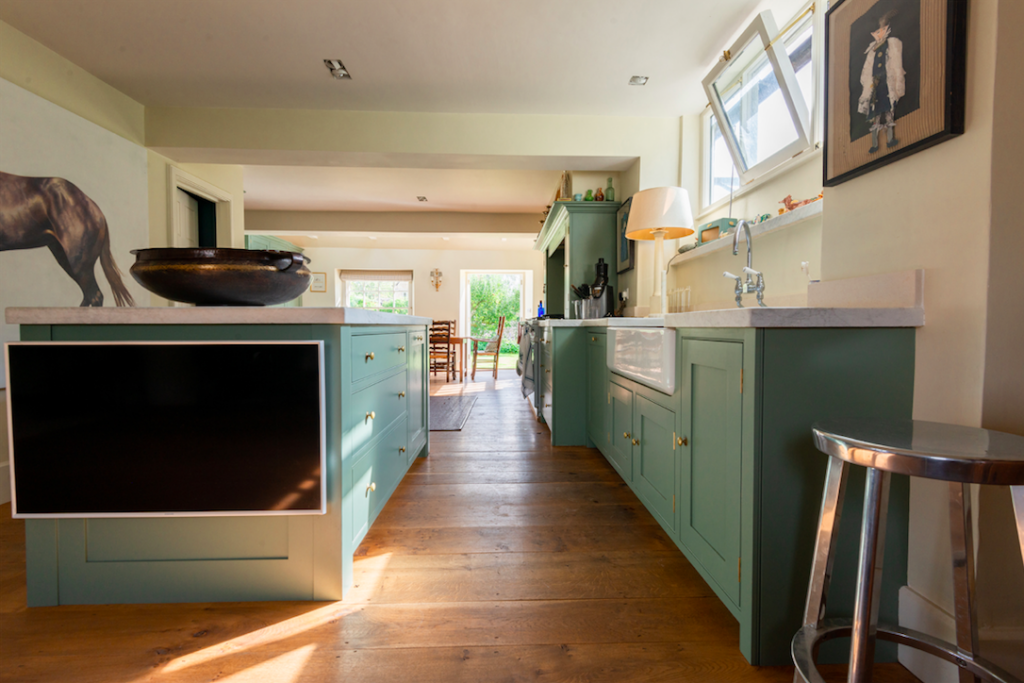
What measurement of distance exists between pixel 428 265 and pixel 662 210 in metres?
6.69

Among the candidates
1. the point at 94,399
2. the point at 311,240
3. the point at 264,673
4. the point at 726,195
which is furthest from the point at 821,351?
the point at 311,240

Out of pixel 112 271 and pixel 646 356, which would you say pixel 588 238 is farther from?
pixel 112 271

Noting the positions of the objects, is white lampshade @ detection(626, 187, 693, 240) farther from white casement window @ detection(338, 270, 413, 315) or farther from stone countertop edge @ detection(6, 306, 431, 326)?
white casement window @ detection(338, 270, 413, 315)

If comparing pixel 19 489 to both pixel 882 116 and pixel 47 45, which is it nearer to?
pixel 882 116

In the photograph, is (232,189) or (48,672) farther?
(232,189)

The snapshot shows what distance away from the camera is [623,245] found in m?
3.77

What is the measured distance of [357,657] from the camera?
1.15m

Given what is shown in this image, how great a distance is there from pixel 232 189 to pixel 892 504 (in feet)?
17.8

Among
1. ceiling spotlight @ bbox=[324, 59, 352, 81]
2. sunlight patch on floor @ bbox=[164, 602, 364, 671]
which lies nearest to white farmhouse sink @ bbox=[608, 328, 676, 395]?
sunlight patch on floor @ bbox=[164, 602, 364, 671]

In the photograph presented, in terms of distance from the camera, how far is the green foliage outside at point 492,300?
30.8 ft

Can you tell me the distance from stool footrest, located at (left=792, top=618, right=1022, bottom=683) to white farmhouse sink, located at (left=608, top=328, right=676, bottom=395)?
72cm

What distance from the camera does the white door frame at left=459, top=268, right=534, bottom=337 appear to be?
29.6 ft

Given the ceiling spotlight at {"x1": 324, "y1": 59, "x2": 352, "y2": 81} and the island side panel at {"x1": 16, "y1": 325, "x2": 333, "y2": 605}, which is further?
the ceiling spotlight at {"x1": 324, "y1": 59, "x2": 352, "y2": 81}

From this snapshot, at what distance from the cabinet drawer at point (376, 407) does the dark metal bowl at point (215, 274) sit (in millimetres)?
412
